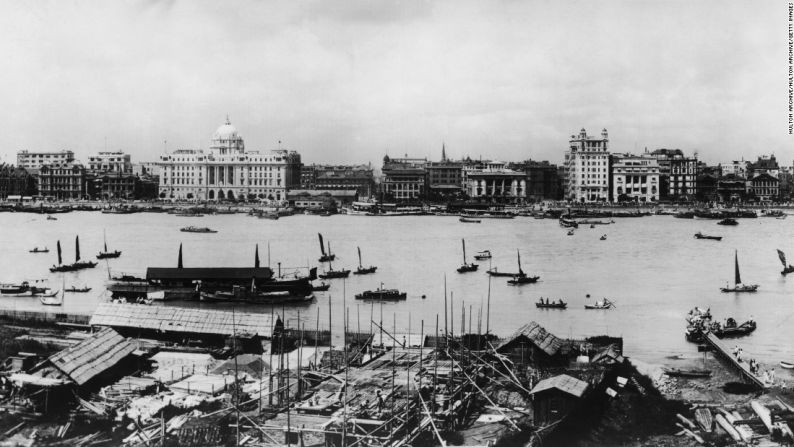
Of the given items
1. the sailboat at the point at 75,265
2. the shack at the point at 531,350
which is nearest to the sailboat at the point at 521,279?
the shack at the point at 531,350

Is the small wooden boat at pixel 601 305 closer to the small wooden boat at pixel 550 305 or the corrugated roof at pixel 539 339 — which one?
the small wooden boat at pixel 550 305

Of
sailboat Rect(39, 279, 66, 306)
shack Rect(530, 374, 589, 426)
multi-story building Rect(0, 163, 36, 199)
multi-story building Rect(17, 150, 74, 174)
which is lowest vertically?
sailboat Rect(39, 279, 66, 306)

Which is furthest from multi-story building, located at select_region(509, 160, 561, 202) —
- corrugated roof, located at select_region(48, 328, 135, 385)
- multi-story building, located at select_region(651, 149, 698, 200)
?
corrugated roof, located at select_region(48, 328, 135, 385)

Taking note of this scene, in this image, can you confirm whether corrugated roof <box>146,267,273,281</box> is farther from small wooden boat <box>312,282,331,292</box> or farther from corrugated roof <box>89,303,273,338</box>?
corrugated roof <box>89,303,273,338</box>

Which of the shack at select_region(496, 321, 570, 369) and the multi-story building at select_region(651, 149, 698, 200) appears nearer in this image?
the shack at select_region(496, 321, 570, 369)

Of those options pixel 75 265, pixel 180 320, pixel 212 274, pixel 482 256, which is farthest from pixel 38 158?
pixel 180 320

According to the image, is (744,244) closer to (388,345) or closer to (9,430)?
(388,345)
